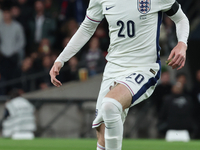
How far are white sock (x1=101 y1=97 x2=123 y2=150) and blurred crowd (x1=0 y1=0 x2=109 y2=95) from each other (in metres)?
8.52

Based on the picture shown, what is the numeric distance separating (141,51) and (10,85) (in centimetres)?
937

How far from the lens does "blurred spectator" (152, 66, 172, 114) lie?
1290cm

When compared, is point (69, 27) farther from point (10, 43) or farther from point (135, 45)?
point (135, 45)

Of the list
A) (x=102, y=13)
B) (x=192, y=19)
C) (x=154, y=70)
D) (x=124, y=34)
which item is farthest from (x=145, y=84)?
(x=192, y=19)

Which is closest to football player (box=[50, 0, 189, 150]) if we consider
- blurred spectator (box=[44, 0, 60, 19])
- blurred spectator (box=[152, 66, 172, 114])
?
blurred spectator (box=[152, 66, 172, 114])

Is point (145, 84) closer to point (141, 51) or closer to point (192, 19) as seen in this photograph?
point (141, 51)

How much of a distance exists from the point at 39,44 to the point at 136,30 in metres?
9.35

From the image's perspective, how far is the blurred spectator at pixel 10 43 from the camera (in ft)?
43.4

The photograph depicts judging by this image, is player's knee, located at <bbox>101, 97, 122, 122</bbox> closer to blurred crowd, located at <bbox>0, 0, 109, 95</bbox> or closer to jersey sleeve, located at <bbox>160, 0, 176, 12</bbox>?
jersey sleeve, located at <bbox>160, 0, 176, 12</bbox>

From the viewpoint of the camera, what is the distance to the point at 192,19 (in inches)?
557

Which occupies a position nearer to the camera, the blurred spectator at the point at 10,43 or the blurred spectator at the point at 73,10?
the blurred spectator at the point at 10,43

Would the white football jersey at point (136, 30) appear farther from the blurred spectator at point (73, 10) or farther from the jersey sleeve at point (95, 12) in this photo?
the blurred spectator at point (73, 10)

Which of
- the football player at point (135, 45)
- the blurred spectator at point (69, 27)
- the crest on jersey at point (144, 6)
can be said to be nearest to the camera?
the football player at point (135, 45)

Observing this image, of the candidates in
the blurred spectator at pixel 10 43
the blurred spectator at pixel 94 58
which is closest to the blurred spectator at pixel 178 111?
the blurred spectator at pixel 94 58
